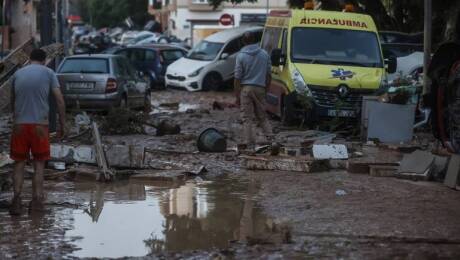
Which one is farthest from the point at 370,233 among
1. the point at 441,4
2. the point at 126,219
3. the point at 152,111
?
the point at 441,4

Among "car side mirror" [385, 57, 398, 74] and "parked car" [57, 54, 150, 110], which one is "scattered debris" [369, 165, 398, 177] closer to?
"car side mirror" [385, 57, 398, 74]

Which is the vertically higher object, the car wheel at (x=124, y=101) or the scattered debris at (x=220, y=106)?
the car wheel at (x=124, y=101)

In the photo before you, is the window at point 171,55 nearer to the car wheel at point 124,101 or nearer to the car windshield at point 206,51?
the car windshield at point 206,51

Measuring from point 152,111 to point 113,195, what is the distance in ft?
44.2

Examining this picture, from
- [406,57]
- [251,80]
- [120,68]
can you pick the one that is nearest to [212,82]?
[406,57]

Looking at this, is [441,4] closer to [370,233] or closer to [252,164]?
[252,164]

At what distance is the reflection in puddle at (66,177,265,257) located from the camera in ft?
25.7

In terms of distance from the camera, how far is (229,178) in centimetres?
1173

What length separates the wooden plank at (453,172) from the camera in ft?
34.2

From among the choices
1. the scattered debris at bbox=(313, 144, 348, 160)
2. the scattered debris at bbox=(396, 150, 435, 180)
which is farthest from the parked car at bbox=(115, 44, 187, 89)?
the scattered debris at bbox=(396, 150, 435, 180)

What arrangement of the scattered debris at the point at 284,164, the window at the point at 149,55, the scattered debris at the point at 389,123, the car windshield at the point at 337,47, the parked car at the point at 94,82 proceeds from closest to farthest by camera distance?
the scattered debris at the point at 284,164
the scattered debris at the point at 389,123
the car windshield at the point at 337,47
the parked car at the point at 94,82
the window at the point at 149,55

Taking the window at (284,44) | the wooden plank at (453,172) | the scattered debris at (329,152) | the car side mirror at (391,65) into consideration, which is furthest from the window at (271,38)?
the wooden plank at (453,172)

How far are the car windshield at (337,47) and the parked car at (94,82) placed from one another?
191 inches

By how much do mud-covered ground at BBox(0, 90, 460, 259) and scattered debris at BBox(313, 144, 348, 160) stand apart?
1.69 ft
